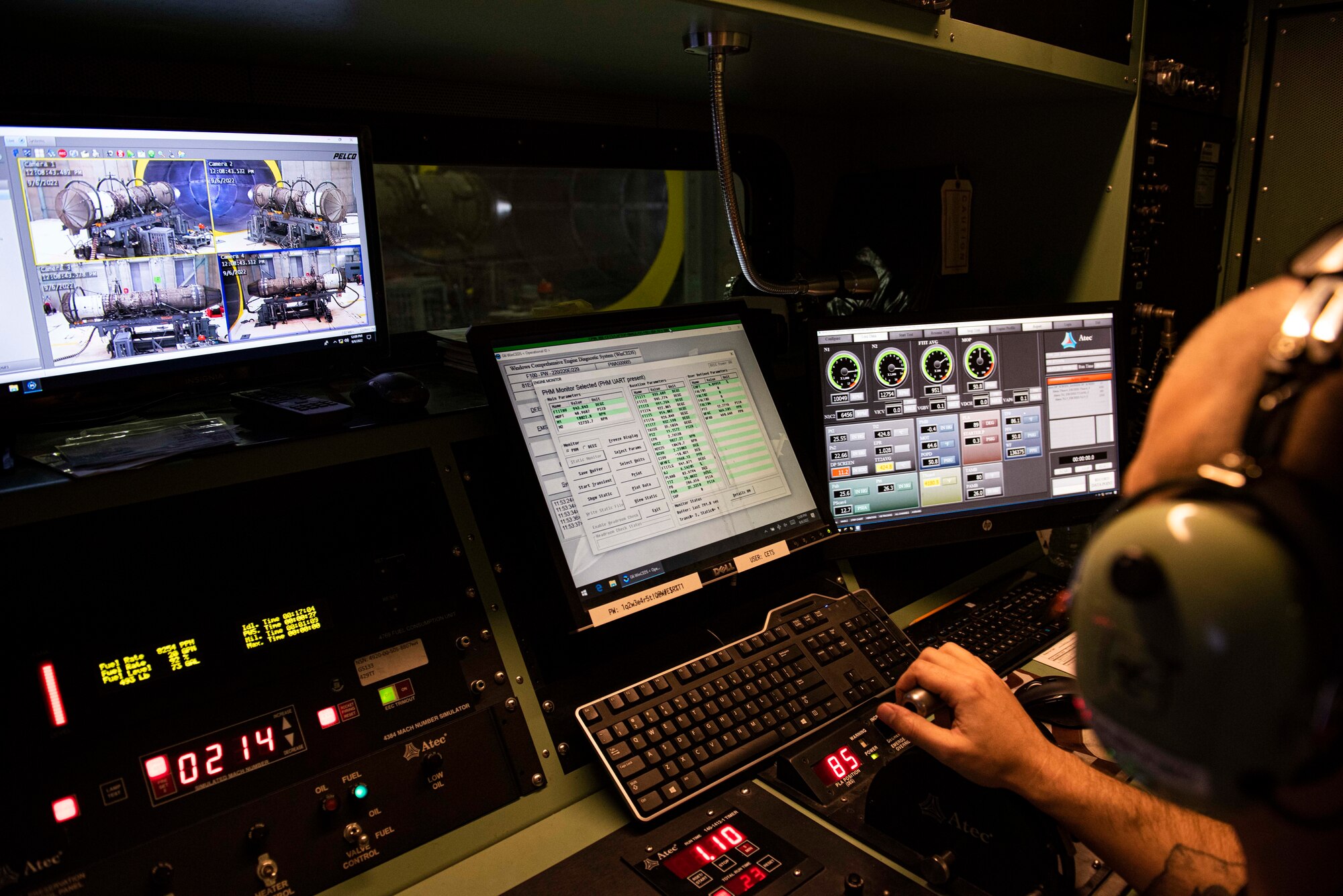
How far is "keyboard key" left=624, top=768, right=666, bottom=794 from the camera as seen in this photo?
870 mm

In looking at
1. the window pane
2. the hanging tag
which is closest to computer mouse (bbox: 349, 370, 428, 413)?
the hanging tag

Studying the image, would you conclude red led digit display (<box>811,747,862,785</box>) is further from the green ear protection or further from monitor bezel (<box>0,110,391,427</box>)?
monitor bezel (<box>0,110,391,427</box>)

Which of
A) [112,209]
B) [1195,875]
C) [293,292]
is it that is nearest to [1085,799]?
[1195,875]

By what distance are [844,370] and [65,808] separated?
101 cm

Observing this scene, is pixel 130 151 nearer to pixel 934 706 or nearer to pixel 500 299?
pixel 934 706

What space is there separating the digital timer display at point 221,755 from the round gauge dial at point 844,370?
82 cm

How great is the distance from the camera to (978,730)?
2.73ft

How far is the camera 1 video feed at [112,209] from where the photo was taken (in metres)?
0.80

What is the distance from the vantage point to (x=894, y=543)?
128 cm

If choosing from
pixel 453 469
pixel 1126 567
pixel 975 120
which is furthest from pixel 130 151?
pixel 975 120

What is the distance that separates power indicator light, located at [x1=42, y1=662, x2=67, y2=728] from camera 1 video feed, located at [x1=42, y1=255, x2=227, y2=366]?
0.30 metres

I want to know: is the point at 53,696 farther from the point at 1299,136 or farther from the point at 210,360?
the point at 1299,136

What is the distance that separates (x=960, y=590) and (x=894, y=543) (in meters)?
0.21

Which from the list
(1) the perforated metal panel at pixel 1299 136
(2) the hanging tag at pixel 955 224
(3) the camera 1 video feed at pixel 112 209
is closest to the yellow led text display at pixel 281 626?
(3) the camera 1 video feed at pixel 112 209
